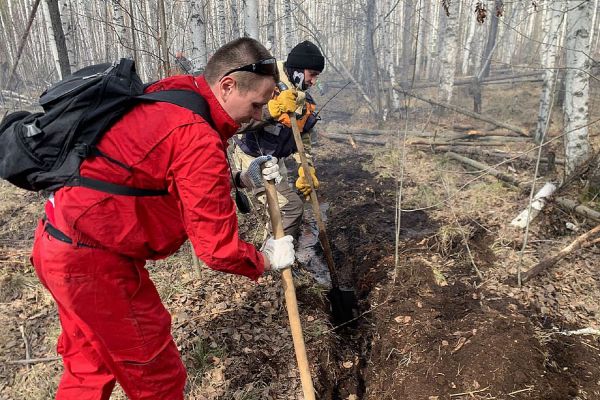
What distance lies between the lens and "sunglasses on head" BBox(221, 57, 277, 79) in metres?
2.04

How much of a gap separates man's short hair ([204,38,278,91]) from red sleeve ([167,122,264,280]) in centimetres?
36

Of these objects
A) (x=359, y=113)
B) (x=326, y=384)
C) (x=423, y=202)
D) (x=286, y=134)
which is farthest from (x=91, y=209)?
(x=359, y=113)

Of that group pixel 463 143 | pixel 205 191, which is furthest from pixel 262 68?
pixel 463 143

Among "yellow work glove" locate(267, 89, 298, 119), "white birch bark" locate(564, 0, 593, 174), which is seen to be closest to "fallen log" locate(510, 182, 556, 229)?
"white birch bark" locate(564, 0, 593, 174)

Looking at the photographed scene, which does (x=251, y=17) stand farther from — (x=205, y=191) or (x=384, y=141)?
(x=205, y=191)

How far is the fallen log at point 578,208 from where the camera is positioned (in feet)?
15.8

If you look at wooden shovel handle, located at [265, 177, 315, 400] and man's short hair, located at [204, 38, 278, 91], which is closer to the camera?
man's short hair, located at [204, 38, 278, 91]

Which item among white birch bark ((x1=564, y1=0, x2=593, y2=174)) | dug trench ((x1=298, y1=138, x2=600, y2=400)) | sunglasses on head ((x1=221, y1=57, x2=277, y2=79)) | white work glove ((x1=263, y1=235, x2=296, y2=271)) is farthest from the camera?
white birch bark ((x1=564, y1=0, x2=593, y2=174))

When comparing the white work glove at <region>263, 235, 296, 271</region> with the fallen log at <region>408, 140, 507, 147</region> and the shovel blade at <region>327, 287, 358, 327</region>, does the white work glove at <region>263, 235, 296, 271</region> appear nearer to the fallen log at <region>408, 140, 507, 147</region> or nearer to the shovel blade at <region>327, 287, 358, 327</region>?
the shovel blade at <region>327, 287, 358, 327</region>

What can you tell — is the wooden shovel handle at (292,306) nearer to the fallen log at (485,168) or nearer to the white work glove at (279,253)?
the white work glove at (279,253)

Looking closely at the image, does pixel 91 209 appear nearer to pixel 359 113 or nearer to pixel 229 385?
pixel 229 385

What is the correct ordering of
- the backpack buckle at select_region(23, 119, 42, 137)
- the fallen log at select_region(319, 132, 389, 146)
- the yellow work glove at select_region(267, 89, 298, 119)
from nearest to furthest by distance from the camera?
the backpack buckle at select_region(23, 119, 42, 137) < the yellow work glove at select_region(267, 89, 298, 119) < the fallen log at select_region(319, 132, 389, 146)

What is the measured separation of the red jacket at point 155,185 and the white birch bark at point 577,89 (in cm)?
595

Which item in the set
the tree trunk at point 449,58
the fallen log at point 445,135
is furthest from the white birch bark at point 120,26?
the tree trunk at point 449,58
